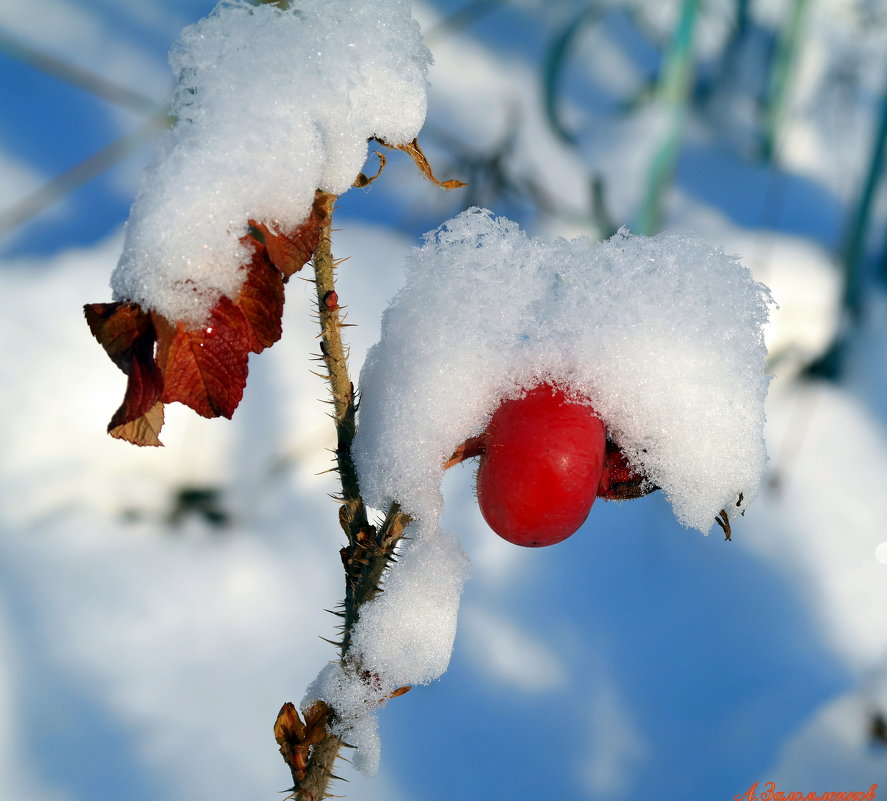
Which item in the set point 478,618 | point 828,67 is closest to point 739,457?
point 478,618

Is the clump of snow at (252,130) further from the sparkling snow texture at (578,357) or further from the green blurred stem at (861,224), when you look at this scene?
the green blurred stem at (861,224)

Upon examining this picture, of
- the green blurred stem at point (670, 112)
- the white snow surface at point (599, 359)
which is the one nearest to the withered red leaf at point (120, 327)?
the white snow surface at point (599, 359)

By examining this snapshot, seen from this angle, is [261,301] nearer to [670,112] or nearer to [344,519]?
[344,519]

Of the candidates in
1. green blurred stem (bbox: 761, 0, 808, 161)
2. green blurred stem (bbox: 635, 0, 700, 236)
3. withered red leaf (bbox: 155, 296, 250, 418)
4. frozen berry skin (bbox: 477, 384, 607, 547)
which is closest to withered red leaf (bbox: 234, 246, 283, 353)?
withered red leaf (bbox: 155, 296, 250, 418)

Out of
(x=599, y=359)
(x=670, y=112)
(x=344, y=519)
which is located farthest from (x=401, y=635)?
(x=670, y=112)

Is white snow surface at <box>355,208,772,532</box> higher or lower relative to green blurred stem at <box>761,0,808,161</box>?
lower

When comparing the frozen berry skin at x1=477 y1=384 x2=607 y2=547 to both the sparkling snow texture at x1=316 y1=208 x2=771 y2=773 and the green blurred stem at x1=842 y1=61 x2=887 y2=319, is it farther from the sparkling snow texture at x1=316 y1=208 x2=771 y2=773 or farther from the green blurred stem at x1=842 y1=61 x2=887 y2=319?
the green blurred stem at x1=842 y1=61 x2=887 y2=319

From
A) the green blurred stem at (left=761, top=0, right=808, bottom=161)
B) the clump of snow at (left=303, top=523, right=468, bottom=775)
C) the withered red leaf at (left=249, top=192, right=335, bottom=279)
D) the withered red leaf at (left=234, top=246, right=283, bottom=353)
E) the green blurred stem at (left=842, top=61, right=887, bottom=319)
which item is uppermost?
the green blurred stem at (left=761, top=0, right=808, bottom=161)
